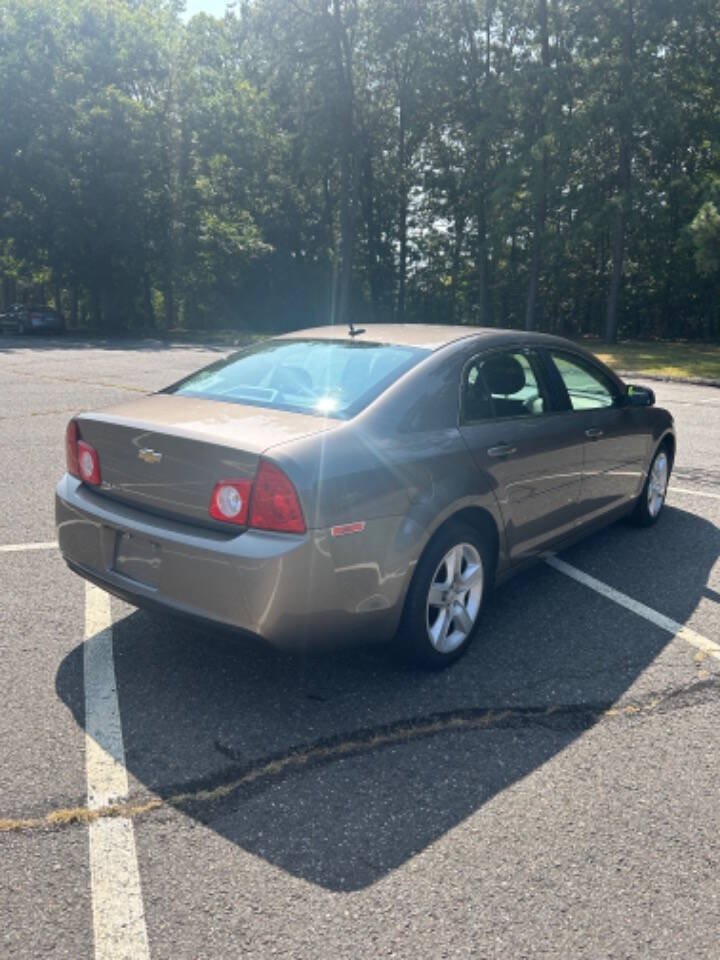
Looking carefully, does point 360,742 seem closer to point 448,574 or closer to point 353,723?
point 353,723

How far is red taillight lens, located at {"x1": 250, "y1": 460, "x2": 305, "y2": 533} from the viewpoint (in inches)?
131

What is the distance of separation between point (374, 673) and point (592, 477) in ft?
6.76

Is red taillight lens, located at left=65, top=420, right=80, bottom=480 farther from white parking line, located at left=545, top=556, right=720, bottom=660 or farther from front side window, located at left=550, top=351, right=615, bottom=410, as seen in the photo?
front side window, located at left=550, top=351, right=615, bottom=410

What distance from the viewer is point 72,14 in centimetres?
4091

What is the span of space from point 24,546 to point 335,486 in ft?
9.97

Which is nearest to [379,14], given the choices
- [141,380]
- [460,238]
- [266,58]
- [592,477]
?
[266,58]

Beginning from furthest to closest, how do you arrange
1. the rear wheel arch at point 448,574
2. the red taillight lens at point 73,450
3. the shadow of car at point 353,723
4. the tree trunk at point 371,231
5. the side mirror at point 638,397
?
1. the tree trunk at point 371,231
2. the side mirror at point 638,397
3. the red taillight lens at point 73,450
4. the rear wheel arch at point 448,574
5. the shadow of car at point 353,723

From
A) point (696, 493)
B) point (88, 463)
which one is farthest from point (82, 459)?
point (696, 493)

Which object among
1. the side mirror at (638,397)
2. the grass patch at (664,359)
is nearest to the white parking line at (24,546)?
the side mirror at (638,397)

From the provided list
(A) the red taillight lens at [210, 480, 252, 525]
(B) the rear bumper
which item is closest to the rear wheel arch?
(B) the rear bumper

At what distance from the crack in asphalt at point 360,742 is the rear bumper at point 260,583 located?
398mm

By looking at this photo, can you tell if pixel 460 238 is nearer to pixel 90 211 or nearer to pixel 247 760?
pixel 90 211

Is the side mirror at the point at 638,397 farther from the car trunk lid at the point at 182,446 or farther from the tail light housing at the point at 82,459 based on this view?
the tail light housing at the point at 82,459

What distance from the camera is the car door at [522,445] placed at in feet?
14.1
